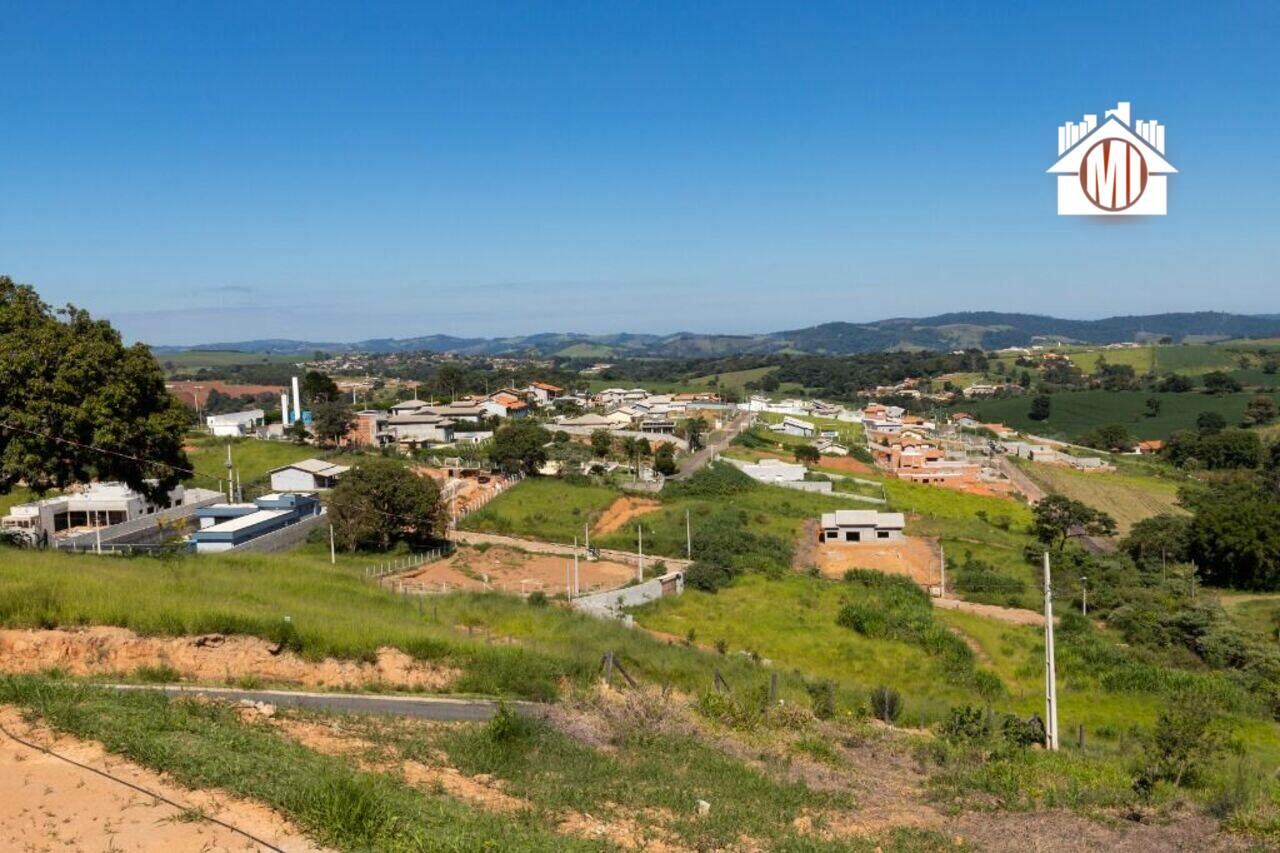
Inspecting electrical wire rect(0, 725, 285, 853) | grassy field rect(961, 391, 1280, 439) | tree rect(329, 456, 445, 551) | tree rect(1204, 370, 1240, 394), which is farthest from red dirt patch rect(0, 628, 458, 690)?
tree rect(1204, 370, 1240, 394)

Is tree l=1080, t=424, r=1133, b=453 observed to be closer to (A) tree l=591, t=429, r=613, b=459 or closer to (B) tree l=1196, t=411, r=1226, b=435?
(B) tree l=1196, t=411, r=1226, b=435

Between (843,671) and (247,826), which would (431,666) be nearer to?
(247,826)

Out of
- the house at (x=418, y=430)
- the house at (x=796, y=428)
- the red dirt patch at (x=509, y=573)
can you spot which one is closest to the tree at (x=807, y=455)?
the house at (x=796, y=428)

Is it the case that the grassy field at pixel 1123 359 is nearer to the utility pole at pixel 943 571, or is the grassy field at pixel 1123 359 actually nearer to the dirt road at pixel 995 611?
the utility pole at pixel 943 571

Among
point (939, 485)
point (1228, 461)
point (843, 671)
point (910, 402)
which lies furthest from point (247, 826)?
point (910, 402)

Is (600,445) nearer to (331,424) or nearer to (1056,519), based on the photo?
(331,424)
